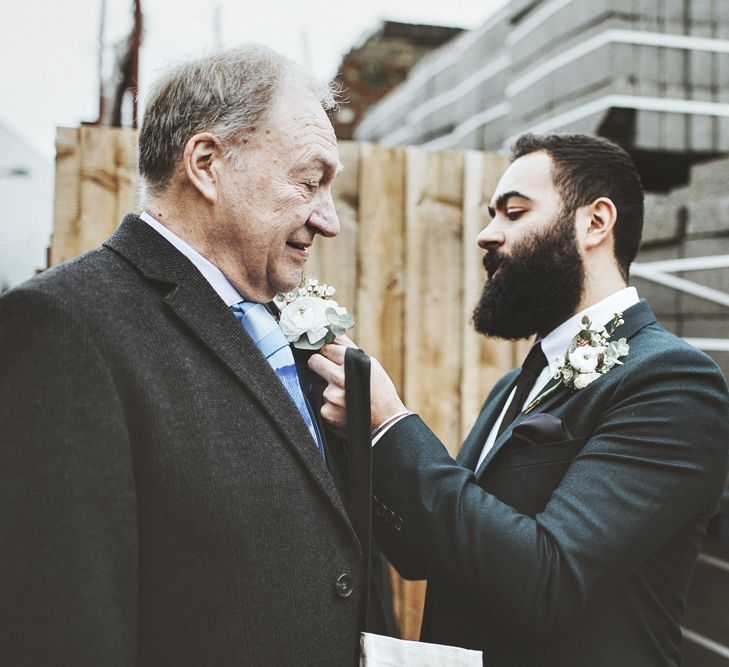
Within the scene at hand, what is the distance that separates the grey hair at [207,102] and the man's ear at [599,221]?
3.21 feet

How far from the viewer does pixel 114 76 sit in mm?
4559

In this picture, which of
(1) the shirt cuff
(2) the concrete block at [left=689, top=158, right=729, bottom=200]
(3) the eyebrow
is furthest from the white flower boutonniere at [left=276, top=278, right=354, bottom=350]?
(2) the concrete block at [left=689, top=158, right=729, bottom=200]

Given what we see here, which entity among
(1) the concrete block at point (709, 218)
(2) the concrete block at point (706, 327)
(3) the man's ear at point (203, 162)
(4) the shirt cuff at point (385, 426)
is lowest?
(4) the shirt cuff at point (385, 426)

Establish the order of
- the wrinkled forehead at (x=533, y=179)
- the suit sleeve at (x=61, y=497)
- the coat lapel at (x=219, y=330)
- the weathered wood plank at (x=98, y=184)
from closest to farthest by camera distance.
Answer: the suit sleeve at (x=61, y=497) < the coat lapel at (x=219, y=330) < the wrinkled forehead at (x=533, y=179) < the weathered wood plank at (x=98, y=184)

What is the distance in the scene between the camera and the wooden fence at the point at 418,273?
3.11m

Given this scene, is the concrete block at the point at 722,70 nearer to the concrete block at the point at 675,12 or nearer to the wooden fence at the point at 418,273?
the concrete block at the point at 675,12

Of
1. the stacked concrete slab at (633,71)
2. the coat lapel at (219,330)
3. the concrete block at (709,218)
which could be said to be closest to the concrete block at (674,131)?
the stacked concrete slab at (633,71)

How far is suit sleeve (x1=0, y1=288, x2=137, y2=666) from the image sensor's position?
3.52 feet

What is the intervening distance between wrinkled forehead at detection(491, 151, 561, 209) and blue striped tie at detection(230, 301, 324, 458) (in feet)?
2.98

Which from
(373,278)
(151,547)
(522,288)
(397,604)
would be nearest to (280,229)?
(151,547)

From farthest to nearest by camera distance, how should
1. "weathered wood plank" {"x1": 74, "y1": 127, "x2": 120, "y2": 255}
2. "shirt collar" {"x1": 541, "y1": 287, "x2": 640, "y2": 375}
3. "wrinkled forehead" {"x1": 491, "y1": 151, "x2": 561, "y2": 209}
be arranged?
"weathered wood plank" {"x1": 74, "y1": 127, "x2": 120, "y2": 255} < "wrinkled forehead" {"x1": 491, "y1": 151, "x2": 561, "y2": 209} < "shirt collar" {"x1": 541, "y1": 287, "x2": 640, "y2": 375}

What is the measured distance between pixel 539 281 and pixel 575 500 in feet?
2.32

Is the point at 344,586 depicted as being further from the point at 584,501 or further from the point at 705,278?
the point at 705,278

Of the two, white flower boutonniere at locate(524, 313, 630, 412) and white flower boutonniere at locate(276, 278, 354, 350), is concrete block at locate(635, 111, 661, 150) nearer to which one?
white flower boutonniere at locate(524, 313, 630, 412)
